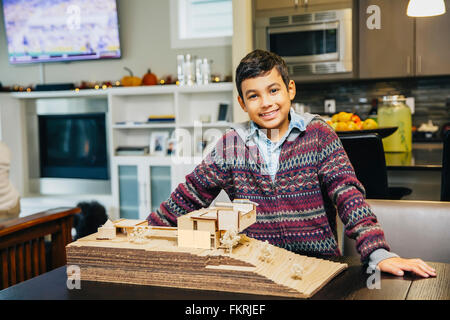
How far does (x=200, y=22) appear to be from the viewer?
15.0 ft

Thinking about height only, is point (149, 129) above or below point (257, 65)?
below

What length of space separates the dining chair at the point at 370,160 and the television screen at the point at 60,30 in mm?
3286

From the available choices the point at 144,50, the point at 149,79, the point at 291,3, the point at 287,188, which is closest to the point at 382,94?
the point at 291,3

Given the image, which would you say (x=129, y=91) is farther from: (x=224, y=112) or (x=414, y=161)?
(x=414, y=161)

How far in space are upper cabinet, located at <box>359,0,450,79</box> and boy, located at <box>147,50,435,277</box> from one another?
2544 mm

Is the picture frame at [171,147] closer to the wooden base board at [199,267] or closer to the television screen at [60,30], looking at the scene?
the television screen at [60,30]

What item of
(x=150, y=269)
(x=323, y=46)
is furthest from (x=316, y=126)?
(x=323, y=46)

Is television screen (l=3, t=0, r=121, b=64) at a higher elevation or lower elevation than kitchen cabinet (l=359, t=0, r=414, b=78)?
higher

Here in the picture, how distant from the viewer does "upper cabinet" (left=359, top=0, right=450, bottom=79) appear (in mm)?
3533

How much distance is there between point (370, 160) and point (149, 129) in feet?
10.1

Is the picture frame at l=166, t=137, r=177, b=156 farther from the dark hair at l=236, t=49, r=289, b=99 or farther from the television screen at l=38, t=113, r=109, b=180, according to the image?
the dark hair at l=236, t=49, r=289, b=99

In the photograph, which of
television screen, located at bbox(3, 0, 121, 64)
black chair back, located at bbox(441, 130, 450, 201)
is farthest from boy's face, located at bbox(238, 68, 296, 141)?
television screen, located at bbox(3, 0, 121, 64)

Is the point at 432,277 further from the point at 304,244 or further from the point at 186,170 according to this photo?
the point at 186,170

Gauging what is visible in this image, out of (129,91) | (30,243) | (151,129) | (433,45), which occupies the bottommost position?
(30,243)
